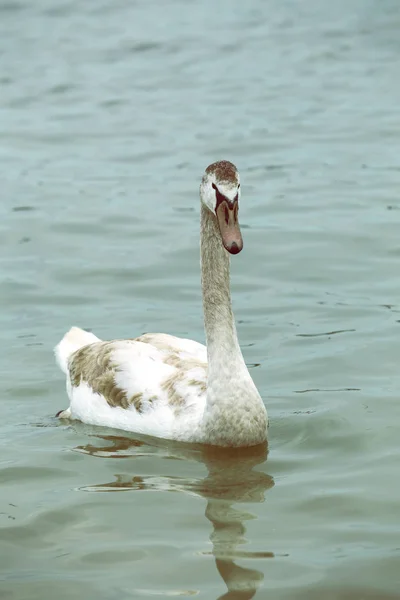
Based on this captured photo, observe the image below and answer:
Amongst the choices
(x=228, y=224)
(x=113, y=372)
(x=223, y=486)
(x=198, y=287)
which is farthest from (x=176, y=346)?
(x=198, y=287)

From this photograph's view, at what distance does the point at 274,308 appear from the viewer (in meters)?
12.6

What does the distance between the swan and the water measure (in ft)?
0.57

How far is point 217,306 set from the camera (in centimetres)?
955

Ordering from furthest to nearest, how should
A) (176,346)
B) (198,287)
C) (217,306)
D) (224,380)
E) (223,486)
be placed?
1. (198,287)
2. (176,346)
3. (217,306)
4. (224,380)
5. (223,486)

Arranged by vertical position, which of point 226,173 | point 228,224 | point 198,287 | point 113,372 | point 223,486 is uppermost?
point 226,173

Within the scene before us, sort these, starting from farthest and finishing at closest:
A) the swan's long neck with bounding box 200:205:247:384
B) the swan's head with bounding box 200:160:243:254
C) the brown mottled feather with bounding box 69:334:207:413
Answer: the brown mottled feather with bounding box 69:334:207:413, the swan's long neck with bounding box 200:205:247:384, the swan's head with bounding box 200:160:243:254

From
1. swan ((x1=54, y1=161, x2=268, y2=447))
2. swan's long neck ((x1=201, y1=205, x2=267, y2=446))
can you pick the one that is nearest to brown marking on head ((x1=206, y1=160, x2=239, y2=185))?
swan ((x1=54, y1=161, x2=268, y2=447))

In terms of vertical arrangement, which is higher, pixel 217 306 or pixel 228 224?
pixel 228 224

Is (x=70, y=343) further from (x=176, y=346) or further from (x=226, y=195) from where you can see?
(x=226, y=195)

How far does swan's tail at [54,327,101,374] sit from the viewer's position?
11055 mm

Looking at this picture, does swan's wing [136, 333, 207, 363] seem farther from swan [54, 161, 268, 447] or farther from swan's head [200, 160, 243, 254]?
swan's head [200, 160, 243, 254]

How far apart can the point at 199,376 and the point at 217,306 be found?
1.83 ft

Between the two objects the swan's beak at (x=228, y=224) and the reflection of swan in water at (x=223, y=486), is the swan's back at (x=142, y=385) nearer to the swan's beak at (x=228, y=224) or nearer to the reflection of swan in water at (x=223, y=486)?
the reflection of swan in water at (x=223, y=486)

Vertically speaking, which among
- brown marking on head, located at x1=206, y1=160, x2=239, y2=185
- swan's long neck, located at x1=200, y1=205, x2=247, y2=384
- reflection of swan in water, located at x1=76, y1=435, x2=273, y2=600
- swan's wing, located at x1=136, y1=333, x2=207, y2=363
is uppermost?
brown marking on head, located at x1=206, y1=160, x2=239, y2=185
